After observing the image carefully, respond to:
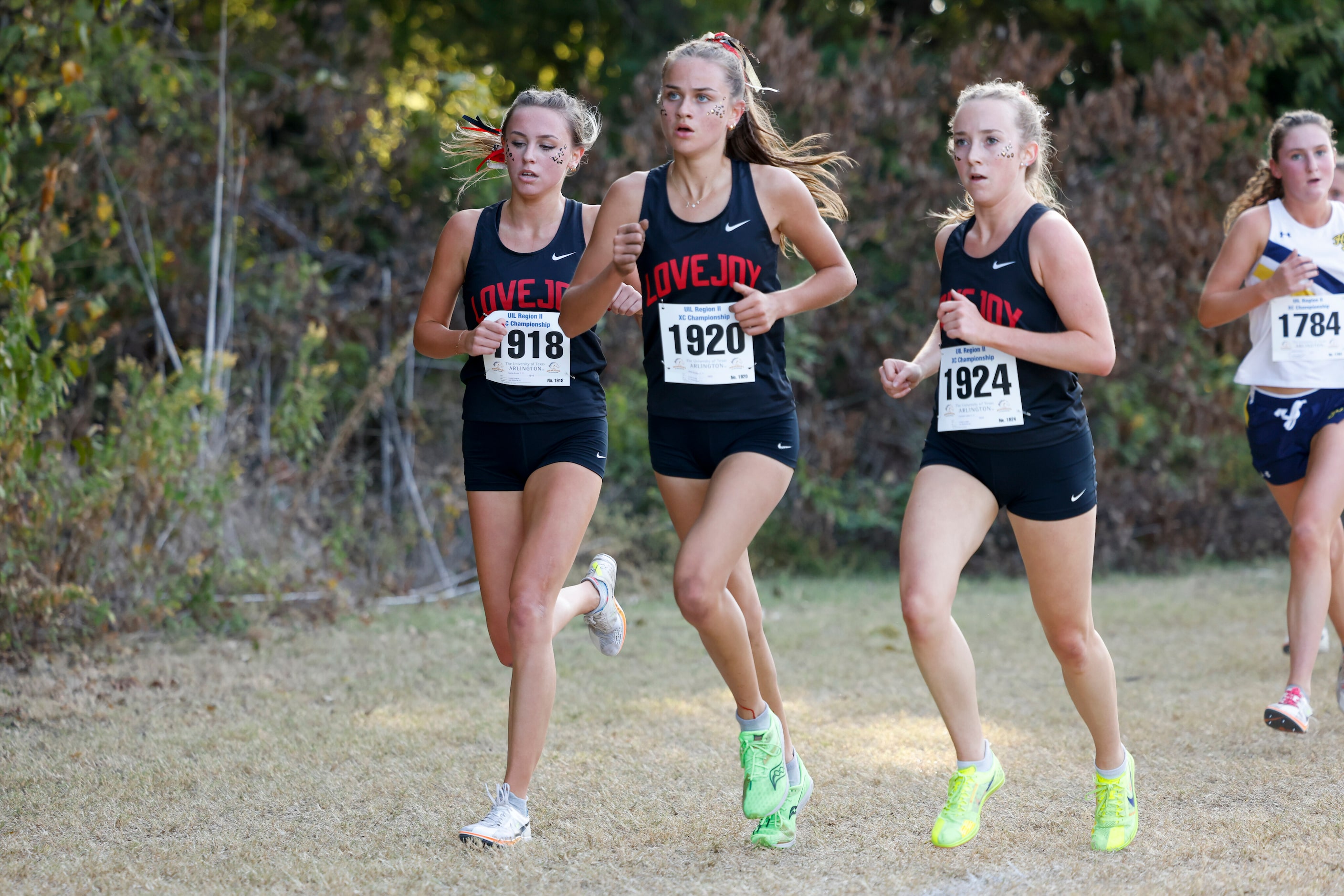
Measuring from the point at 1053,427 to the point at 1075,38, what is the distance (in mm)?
8661

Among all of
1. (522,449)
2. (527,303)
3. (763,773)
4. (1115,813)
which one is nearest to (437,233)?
(527,303)

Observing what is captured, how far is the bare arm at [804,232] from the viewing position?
3.65 m

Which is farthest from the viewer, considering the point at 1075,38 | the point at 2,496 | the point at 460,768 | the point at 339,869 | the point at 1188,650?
the point at 1075,38

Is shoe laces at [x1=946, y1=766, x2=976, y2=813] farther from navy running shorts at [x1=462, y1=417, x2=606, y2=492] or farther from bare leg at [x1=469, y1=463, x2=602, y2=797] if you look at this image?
navy running shorts at [x1=462, y1=417, x2=606, y2=492]

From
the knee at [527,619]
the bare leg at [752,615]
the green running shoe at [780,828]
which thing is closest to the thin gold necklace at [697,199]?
the bare leg at [752,615]

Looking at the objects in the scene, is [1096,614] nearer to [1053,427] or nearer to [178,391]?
[1053,427]

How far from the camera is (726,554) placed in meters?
3.46

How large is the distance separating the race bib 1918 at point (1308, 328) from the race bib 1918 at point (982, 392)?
2.08m

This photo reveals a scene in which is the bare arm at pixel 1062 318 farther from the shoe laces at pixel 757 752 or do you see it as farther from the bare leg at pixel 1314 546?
the bare leg at pixel 1314 546

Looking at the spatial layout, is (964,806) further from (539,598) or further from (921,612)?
(539,598)

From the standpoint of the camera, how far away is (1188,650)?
6.63m

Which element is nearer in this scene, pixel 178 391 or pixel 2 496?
pixel 2 496

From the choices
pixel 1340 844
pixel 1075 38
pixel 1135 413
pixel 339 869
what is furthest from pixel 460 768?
pixel 1075 38

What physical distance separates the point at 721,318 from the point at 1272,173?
Answer: 116 inches
